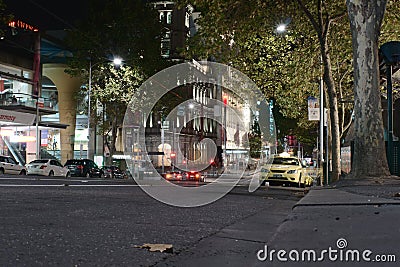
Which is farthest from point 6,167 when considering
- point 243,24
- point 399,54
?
point 399,54

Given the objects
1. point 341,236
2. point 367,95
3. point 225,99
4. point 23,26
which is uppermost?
point 23,26

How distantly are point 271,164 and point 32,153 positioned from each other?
91.4ft

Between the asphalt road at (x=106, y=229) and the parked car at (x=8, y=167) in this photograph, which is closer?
the asphalt road at (x=106, y=229)

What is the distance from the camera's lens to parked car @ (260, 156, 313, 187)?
2631 cm

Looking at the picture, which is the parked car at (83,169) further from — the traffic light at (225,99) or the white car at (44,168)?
the traffic light at (225,99)

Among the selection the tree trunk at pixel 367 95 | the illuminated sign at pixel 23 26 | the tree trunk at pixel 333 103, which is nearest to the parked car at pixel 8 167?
the illuminated sign at pixel 23 26

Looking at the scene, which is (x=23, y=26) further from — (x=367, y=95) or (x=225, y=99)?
(x=225, y=99)

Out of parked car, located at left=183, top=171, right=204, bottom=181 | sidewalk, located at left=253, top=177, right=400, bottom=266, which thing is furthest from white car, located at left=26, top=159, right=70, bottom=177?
sidewalk, located at left=253, top=177, right=400, bottom=266

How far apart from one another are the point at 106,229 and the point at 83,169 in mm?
36170

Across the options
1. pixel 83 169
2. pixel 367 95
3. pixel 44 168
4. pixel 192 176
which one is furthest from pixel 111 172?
pixel 367 95

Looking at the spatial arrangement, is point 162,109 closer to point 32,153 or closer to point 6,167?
point 32,153

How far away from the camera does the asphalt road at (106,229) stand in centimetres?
531

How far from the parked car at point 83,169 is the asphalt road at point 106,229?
3081 centimetres

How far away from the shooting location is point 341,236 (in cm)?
590
